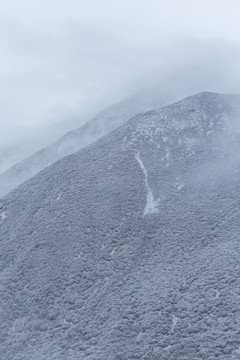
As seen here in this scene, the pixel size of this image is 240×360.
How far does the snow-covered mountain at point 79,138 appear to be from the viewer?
3814 inches

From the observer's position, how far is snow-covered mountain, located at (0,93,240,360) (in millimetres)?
37125

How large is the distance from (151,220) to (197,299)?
545 inches

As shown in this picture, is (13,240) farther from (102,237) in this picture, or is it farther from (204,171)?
(204,171)

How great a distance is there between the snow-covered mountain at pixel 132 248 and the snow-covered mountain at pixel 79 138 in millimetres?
32024

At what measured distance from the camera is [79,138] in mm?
101375

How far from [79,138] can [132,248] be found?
5581cm

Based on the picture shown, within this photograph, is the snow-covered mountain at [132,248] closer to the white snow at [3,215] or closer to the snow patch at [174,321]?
the snow patch at [174,321]

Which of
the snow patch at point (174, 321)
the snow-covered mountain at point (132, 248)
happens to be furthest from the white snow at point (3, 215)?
the snow patch at point (174, 321)

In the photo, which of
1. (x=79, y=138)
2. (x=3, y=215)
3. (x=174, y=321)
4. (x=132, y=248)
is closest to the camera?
(x=174, y=321)

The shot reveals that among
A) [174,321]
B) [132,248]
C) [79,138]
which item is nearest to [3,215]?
[132,248]

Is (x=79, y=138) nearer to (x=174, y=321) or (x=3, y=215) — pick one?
(x=3, y=215)

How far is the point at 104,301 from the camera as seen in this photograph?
42.3m

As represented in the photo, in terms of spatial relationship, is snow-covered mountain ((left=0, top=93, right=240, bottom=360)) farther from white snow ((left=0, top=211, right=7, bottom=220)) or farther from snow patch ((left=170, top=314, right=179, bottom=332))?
white snow ((left=0, top=211, right=7, bottom=220))

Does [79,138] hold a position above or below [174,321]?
above
